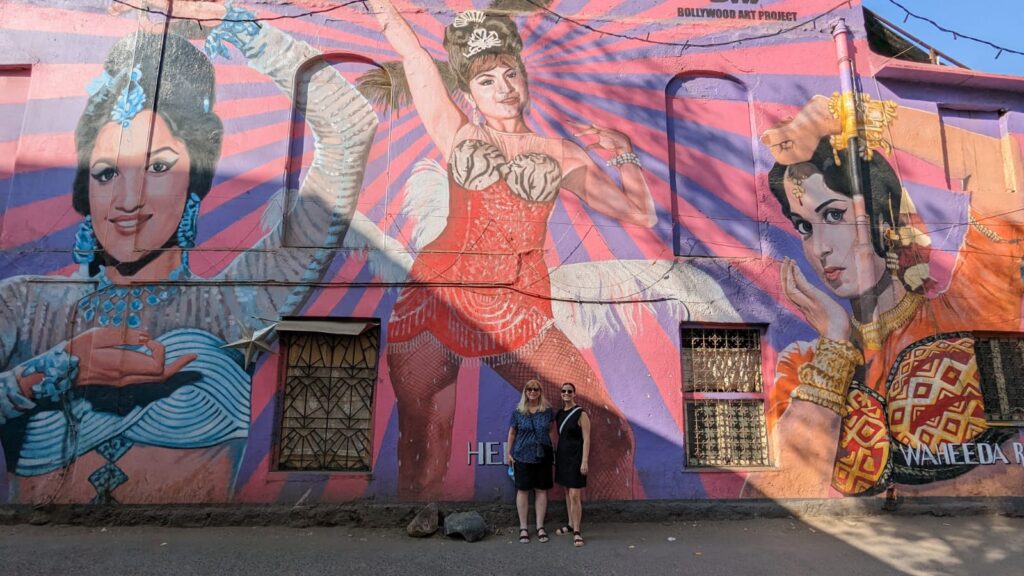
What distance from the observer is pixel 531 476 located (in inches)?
242

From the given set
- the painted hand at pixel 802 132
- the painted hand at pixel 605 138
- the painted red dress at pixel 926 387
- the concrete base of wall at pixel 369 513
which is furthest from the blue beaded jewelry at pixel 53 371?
the painted hand at pixel 802 132

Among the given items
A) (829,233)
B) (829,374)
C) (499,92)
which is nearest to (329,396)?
(499,92)

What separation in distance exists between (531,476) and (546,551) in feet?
2.44

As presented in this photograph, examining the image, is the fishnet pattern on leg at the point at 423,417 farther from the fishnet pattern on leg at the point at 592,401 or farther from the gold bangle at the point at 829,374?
the gold bangle at the point at 829,374

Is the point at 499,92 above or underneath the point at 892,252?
above

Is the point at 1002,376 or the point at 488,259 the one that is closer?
the point at 488,259

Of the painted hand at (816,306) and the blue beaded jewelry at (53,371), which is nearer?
the blue beaded jewelry at (53,371)

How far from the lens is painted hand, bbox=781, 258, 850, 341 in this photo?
7.42 m

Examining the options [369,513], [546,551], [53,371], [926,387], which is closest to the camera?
[546,551]

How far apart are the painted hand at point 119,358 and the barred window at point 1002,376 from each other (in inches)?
387

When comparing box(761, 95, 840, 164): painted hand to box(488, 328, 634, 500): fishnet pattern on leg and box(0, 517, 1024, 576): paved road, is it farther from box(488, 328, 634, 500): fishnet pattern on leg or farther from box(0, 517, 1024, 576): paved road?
box(0, 517, 1024, 576): paved road

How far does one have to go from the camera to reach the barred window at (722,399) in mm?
7156

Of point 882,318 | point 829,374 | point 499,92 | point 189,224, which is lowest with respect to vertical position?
point 829,374

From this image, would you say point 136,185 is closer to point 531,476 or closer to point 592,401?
point 531,476
